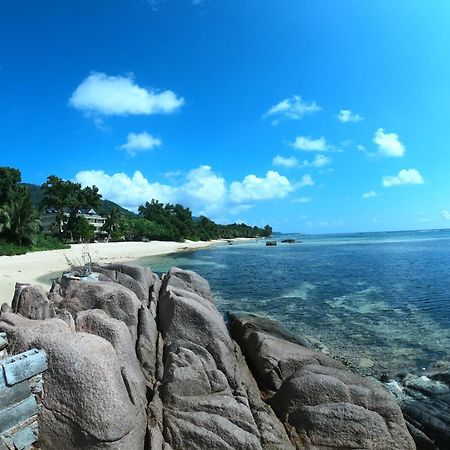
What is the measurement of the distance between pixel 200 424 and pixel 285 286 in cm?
2739

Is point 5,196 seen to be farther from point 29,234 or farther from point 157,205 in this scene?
point 157,205

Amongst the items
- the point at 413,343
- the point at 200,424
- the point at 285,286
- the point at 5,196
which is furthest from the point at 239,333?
the point at 5,196

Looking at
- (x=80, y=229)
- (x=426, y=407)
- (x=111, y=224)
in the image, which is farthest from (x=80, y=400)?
(x=111, y=224)

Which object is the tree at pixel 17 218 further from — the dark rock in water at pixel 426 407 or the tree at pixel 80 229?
the dark rock in water at pixel 426 407

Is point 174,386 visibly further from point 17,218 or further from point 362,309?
point 17,218

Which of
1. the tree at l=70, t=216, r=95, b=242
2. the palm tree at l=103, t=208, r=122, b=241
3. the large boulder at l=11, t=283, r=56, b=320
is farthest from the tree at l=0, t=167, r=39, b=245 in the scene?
the large boulder at l=11, t=283, r=56, b=320

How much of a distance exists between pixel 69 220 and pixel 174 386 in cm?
9304

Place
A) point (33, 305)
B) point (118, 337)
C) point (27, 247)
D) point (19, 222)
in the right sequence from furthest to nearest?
1. point (19, 222)
2. point (27, 247)
3. point (33, 305)
4. point (118, 337)

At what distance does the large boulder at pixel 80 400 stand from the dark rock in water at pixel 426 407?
6769mm

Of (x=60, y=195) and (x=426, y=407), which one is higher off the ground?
(x=60, y=195)

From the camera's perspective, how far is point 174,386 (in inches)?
334

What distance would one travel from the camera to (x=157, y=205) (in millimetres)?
164500

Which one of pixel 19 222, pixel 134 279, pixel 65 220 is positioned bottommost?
pixel 134 279

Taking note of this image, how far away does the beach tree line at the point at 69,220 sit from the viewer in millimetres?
56434
